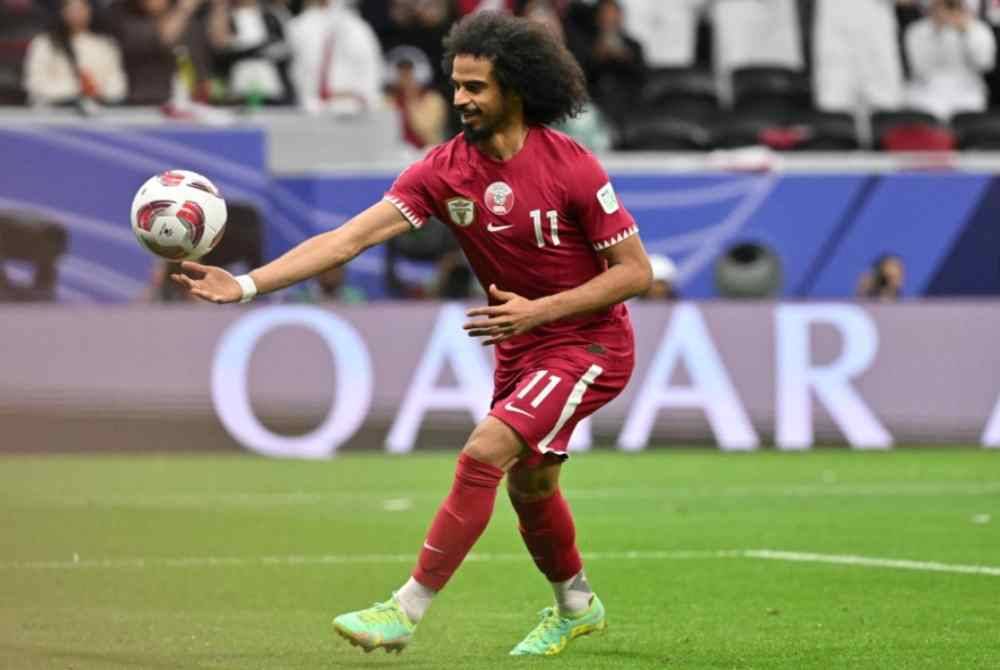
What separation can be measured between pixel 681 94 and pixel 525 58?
53.1 ft

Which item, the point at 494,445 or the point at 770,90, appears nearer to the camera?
the point at 494,445

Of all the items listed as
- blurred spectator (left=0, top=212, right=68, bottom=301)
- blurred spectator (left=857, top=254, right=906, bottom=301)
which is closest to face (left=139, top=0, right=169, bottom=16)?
blurred spectator (left=0, top=212, right=68, bottom=301)

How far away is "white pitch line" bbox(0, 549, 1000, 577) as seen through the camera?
457 inches

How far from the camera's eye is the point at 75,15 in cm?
2234

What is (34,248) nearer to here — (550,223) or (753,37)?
(753,37)

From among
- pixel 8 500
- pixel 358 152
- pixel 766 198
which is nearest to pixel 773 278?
pixel 766 198

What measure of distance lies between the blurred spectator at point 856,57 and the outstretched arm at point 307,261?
16734mm

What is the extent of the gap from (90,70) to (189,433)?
519 cm

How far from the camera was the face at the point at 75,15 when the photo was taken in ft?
73.3

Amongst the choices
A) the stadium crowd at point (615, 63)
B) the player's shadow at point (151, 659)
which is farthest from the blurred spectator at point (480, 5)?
the player's shadow at point (151, 659)

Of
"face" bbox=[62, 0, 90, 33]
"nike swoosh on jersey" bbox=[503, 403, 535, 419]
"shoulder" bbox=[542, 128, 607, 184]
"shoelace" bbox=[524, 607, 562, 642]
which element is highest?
"shoulder" bbox=[542, 128, 607, 184]

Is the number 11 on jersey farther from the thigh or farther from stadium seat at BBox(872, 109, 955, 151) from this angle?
stadium seat at BBox(872, 109, 955, 151)

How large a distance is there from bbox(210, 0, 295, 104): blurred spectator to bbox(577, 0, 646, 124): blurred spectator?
320 cm

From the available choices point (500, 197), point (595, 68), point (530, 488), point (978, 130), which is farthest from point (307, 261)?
point (978, 130)
